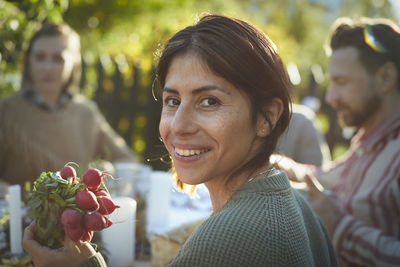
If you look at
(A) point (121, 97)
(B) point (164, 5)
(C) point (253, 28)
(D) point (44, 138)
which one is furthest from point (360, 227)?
(B) point (164, 5)

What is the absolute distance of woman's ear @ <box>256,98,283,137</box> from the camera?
1.25 meters

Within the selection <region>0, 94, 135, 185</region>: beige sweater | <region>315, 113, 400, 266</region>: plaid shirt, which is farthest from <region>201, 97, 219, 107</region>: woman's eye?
<region>0, 94, 135, 185</region>: beige sweater

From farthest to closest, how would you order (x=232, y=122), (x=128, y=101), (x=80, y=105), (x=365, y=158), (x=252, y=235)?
(x=128, y=101)
(x=80, y=105)
(x=365, y=158)
(x=232, y=122)
(x=252, y=235)

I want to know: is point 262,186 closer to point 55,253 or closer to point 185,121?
point 185,121

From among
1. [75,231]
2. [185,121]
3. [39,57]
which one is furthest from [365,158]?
[39,57]

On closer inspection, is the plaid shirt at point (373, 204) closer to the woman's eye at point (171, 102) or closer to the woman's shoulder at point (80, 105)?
the woman's eye at point (171, 102)

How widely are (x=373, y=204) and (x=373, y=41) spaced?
1097 millimetres

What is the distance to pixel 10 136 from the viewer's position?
3135mm

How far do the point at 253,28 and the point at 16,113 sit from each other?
2660 millimetres

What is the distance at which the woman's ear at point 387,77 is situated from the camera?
242 cm

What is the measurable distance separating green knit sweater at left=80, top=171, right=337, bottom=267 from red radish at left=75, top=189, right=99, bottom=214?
202 millimetres

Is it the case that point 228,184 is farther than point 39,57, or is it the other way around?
point 39,57

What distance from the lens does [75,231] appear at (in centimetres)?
98

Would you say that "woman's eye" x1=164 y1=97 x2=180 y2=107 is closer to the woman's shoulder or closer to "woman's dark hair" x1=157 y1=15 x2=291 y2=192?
"woman's dark hair" x1=157 y1=15 x2=291 y2=192
